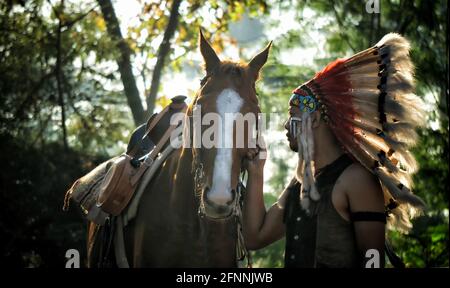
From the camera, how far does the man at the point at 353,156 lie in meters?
3.81

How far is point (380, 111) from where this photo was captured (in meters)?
3.96

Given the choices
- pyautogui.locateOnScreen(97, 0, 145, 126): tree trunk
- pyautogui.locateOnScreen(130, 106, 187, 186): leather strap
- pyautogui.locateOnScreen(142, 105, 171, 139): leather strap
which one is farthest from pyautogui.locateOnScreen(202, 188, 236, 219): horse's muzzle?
pyautogui.locateOnScreen(97, 0, 145, 126): tree trunk

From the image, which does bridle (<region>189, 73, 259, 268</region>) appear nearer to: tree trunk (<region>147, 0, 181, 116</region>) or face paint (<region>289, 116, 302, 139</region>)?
face paint (<region>289, 116, 302, 139</region>)

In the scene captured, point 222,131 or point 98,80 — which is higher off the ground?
point 98,80

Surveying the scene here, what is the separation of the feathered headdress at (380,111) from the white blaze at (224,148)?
431mm

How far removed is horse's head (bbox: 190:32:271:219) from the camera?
399 centimetres

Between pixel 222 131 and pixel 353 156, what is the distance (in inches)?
31.8

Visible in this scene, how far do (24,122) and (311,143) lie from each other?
991 centimetres

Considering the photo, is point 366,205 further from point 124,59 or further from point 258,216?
point 124,59

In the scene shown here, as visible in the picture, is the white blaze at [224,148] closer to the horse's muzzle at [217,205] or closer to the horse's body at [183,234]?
the horse's muzzle at [217,205]

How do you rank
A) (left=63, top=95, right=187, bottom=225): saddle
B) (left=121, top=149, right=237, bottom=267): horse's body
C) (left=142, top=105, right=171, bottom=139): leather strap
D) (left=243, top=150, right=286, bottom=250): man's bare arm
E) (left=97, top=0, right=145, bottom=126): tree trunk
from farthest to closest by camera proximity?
(left=97, top=0, right=145, bottom=126): tree trunk < (left=142, top=105, right=171, bottom=139): leather strap < (left=63, top=95, right=187, bottom=225): saddle < (left=121, top=149, right=237, bottom=267): horse's body < (left=243, top=150, right=286, bottom=250): man's bare arm

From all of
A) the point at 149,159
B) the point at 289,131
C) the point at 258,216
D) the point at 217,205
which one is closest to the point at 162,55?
the point at 149,159

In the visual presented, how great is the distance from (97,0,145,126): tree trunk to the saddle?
4299mm
